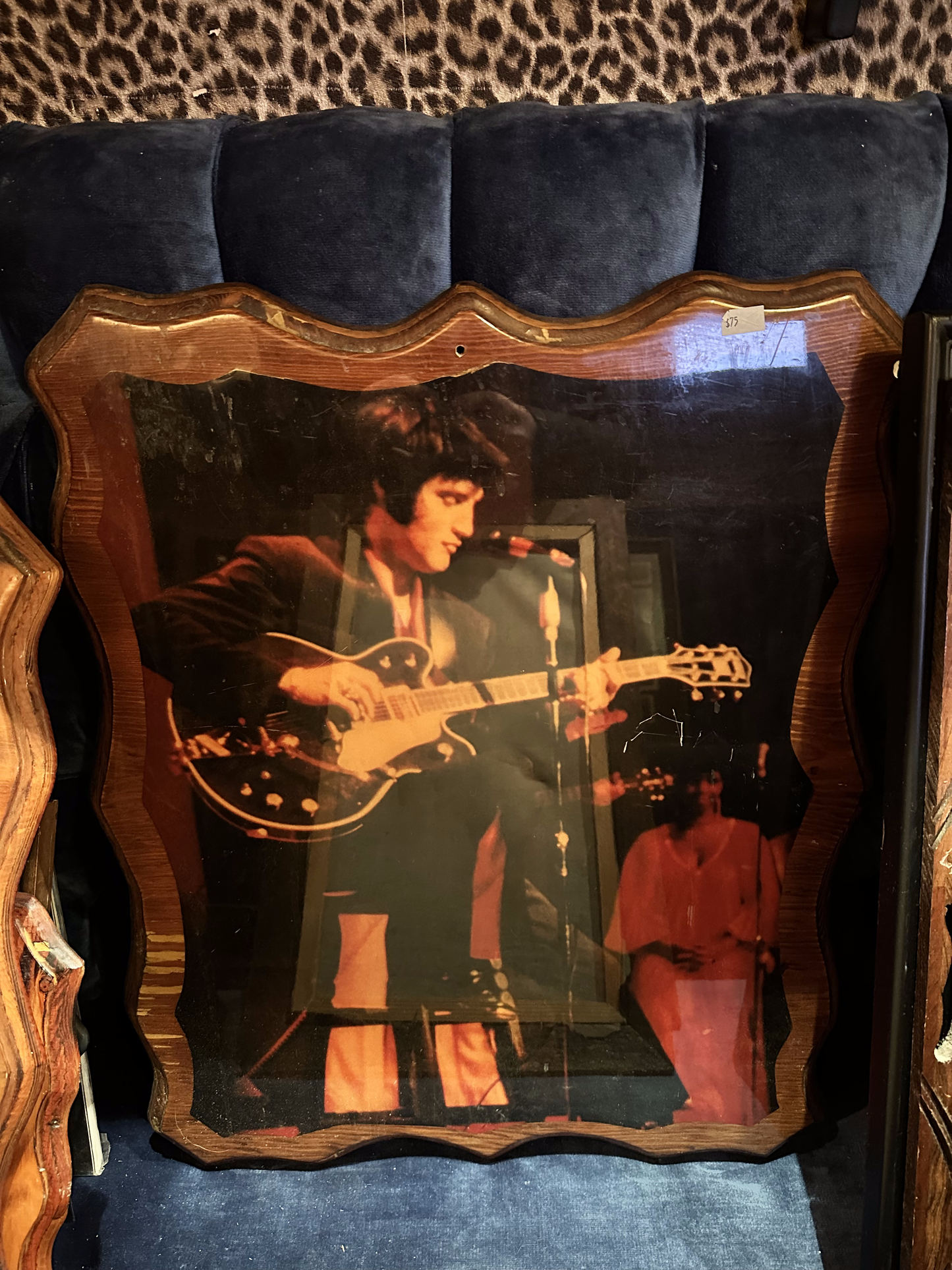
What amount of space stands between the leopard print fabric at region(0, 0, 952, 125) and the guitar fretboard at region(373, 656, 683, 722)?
726 mm

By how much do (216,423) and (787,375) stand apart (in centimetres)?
70

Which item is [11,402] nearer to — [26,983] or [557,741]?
[26,983]

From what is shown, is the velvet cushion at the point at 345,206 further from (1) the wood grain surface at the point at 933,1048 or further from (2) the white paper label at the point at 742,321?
(1) the wood grain surface at the point at 933,1048

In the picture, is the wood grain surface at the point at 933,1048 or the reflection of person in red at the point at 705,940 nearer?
the wood grain surface at the point at 933,1048

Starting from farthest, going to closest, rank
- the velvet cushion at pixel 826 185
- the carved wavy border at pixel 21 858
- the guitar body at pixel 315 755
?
the guitar body at pixel 315 755, the velvet cushion at pixel 826 185, the carved wavy border at pixel 21 858

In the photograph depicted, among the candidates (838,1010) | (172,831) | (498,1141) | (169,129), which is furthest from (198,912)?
(169,129)

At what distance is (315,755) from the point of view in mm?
1104

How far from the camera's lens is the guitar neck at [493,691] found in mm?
1073

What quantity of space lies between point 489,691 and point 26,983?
619 millimetres

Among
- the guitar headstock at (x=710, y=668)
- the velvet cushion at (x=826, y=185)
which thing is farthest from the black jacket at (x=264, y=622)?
the velvet cushion at (x=826, y=185)

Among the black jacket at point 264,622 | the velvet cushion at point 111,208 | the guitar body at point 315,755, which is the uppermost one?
the velvet cushion at point 111,208

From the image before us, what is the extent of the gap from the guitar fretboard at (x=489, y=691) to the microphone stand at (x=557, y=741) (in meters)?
0.01

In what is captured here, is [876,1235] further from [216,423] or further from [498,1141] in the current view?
[216,423]

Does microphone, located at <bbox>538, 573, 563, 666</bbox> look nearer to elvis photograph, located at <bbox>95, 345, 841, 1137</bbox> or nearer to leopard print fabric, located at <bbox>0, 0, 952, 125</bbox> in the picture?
elvis photograph, located at <bbox>95, 345, 841, 1137</bbox>
